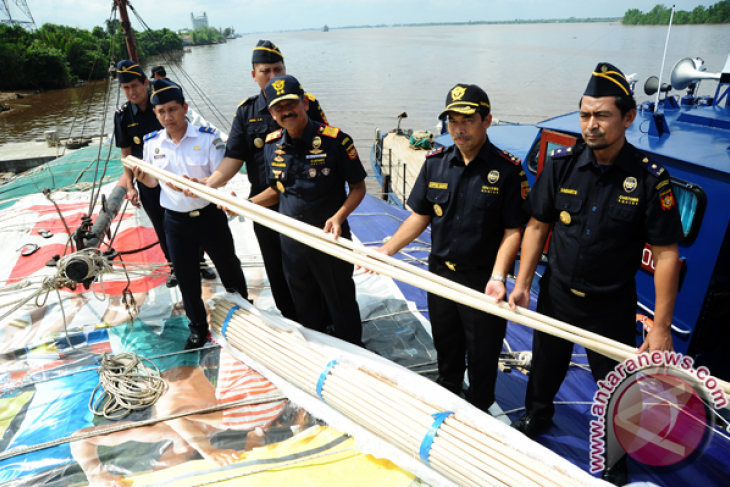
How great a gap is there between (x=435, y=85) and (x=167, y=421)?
3691 centimetres

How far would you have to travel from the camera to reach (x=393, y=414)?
2521mm

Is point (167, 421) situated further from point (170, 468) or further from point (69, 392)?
point (69, 392)

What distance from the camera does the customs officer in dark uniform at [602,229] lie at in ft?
6.74

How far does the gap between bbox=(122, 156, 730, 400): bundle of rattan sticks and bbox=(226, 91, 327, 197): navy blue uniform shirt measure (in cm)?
58

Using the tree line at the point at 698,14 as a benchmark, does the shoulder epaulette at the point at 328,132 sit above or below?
below

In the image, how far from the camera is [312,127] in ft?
9.90

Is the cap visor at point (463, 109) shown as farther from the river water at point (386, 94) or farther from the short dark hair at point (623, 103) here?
the river water at point (386, 94)

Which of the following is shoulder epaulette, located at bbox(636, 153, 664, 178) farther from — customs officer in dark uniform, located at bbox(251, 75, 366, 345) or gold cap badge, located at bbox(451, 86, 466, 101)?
customs officer in dark uniform, located at bbox(251, 75, 366, 345)

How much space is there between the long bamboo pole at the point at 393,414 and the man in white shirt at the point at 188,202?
0.50 metres

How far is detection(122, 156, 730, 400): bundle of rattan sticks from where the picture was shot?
201cm

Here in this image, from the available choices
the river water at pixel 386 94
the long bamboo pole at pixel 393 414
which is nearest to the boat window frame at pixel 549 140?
the long bamboo pole at pixel 393 414

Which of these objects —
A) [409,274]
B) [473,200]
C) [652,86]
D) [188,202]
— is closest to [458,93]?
[473,200]

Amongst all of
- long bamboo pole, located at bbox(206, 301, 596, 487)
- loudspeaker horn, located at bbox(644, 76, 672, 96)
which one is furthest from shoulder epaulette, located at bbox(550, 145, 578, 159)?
loudspeaker horn, located at bbox(644, 76, 672, 96)

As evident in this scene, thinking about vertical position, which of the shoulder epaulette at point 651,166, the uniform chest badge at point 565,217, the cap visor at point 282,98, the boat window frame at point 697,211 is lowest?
the boat window frame at point 697,211
